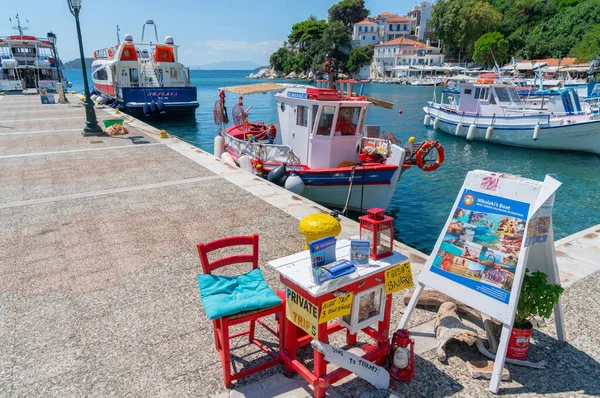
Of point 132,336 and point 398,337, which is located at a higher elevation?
point 398,337

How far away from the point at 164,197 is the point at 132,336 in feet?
17.3

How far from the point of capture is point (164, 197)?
9.21 meters

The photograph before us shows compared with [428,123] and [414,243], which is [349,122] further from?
[428,123]

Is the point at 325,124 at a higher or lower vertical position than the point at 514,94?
lower

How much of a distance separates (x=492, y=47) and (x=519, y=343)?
92.2 meters

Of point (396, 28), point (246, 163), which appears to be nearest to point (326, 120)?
point (246, 163)

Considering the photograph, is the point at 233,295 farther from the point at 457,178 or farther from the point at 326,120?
the point at 457,178

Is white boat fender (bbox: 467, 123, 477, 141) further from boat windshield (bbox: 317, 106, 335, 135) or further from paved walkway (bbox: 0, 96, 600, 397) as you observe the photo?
paved walkway (bbox: 0, 96, 600, 397)

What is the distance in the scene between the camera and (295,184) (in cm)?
1068

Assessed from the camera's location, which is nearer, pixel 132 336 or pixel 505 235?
pixel 505 235

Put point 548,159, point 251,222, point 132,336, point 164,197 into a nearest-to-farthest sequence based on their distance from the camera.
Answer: point 132,336 → point 251,222 → point 164,197 → point 548,159

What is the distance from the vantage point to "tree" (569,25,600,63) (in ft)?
199

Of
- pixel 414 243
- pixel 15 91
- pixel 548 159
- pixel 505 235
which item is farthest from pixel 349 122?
pixel 15 91

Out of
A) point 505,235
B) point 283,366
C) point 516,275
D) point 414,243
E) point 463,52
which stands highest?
point 463,52
